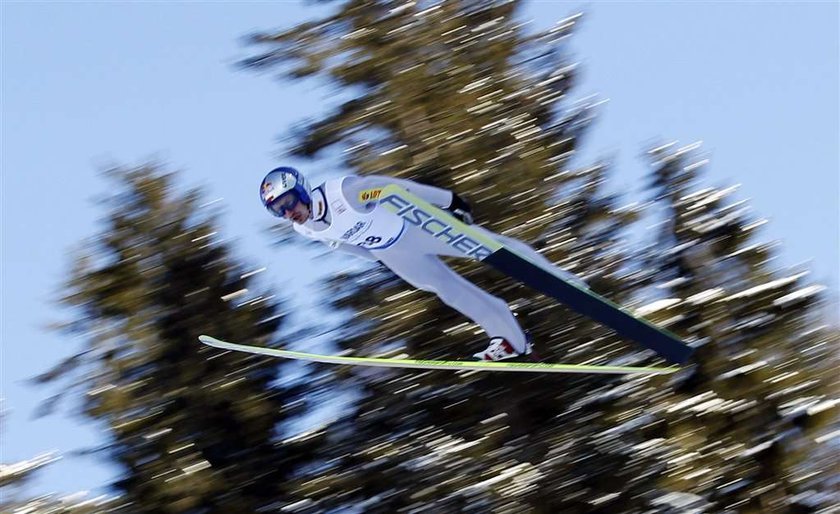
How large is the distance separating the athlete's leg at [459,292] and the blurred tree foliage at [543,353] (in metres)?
1.11

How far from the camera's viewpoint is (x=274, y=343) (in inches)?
494

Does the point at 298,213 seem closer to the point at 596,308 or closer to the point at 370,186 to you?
the point at 370,186

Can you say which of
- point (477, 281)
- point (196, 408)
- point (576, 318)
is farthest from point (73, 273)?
point (576, 318)

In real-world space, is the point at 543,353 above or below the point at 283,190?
below

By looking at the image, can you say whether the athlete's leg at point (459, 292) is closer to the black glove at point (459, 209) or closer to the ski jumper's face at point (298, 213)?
the black glove at point (459, 209)

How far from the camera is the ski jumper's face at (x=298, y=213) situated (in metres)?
10.2

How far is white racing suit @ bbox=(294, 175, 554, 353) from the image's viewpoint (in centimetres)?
1026

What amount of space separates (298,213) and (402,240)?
83 cm

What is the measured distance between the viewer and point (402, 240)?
1053cm

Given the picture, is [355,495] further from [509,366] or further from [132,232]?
[132,232]

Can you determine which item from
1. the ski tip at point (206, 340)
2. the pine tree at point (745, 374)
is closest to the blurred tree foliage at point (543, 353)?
the pine tree at point (745, 374)

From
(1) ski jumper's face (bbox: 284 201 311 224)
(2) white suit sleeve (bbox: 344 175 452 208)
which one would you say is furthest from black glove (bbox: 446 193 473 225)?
(1) ski jumper's face (bbox: 284 201 311 224)

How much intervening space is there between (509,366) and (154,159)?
433cm

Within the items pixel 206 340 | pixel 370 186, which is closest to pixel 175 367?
pixel 206 340
